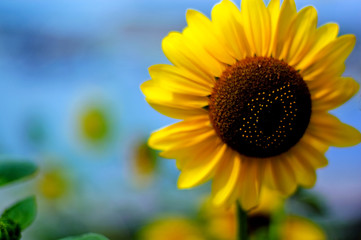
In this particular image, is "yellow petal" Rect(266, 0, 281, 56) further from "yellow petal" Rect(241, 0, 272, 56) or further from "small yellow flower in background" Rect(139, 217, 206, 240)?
"small yellow flower in background" Rect(139, 217, 206, 240)

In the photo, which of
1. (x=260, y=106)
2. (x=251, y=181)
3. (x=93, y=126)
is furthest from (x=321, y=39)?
(x=93, y=126)

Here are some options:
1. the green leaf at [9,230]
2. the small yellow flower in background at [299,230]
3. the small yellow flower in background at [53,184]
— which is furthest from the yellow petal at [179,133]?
the small yellow flower in background at [53,184]

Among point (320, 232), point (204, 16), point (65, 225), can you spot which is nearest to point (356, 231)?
point (320, 232)

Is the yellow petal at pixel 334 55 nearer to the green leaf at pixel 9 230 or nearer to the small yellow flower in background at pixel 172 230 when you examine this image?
the green leaf at pixel 9 230

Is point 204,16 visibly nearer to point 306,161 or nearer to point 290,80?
point 290,80

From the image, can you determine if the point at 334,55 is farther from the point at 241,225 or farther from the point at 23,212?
the point at 23,212

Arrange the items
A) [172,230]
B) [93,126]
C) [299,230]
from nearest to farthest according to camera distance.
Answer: [299,230], [172,230], [93,126]

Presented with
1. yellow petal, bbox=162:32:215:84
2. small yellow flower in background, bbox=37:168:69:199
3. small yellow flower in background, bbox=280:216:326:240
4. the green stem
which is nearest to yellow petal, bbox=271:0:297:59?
yellow petal, bbox=162:32:215:84
